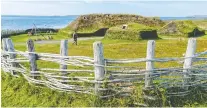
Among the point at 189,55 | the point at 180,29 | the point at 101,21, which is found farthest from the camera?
the point at 101,21

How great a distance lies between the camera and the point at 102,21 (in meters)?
30.0

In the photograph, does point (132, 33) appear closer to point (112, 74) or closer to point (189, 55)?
point (189, 55)

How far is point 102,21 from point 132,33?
6354mm

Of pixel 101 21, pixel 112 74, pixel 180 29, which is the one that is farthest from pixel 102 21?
pixel 112 74

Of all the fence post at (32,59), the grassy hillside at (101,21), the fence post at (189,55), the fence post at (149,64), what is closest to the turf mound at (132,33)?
the grassy hillside at (101,21)

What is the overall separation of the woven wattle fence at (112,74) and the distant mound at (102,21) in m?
20.3

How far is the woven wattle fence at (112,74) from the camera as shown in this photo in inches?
314

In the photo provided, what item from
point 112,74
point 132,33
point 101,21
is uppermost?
point 101,21

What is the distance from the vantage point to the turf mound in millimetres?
Result: 24094

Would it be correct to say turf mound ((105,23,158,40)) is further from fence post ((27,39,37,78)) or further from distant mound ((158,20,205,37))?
fence post ((27,39,37,78))

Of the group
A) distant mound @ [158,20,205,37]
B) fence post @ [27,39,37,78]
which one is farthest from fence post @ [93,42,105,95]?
distant mound @ [158,20,205,37]

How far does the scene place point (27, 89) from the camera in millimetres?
8898

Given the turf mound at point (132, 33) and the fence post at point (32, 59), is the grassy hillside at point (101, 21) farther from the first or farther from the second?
the fence post at point (32, 59)

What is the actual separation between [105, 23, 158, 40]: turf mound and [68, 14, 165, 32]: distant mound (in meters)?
3.95
